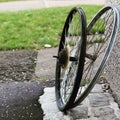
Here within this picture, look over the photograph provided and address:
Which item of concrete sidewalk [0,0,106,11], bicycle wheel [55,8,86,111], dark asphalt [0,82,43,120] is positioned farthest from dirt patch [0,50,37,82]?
concrete sidewalk [0,0,106,11]

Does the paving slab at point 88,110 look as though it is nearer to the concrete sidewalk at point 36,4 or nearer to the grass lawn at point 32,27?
the grass lawn at point 32,27

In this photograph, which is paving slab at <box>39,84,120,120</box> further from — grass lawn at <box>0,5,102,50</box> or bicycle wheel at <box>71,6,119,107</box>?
grass lawn at <box>0,5,102,50</box>

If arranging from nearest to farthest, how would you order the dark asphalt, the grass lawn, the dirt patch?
the dark asphalt < the dirt patch < the grass lawn

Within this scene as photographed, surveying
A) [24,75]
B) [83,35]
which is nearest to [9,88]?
[24,75]

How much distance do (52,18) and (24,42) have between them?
5.28 ft

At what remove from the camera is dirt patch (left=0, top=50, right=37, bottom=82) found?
618 cm

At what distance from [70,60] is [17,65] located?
2.21m

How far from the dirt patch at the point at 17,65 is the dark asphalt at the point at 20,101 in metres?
0.28

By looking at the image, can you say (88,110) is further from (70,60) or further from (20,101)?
(20,101)

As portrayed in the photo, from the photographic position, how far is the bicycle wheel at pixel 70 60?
430 cm

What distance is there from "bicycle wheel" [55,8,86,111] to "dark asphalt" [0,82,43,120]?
296 mm

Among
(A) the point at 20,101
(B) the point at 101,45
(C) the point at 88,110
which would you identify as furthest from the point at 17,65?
(C) the point at 88,110

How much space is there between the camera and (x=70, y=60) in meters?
4.55

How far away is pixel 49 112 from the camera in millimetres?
4992
